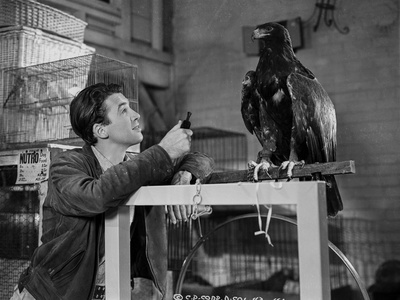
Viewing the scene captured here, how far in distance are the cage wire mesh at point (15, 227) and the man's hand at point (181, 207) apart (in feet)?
2.75

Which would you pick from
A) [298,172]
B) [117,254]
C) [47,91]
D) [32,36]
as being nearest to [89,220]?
[117,254]

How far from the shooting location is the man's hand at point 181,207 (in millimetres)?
1425

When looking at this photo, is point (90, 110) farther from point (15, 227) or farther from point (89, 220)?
point (15, 227)

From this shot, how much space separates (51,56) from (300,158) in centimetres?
134

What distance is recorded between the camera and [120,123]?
5.15 ft

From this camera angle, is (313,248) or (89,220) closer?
(313,248)

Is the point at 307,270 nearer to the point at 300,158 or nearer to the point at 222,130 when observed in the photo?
the point at 300,158

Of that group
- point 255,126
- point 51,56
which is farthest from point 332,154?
point 51,56

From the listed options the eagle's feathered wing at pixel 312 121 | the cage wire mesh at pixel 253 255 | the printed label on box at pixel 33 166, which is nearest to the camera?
the eagle's feathered wing at pixel 312 121

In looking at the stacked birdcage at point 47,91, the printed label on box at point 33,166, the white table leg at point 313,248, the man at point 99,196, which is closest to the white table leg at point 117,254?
the man at point 99,196

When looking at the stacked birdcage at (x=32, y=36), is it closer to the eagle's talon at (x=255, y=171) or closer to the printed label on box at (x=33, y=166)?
the printed label on box at (x=33, y=166)

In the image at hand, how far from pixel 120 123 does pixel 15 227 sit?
34.9 inches

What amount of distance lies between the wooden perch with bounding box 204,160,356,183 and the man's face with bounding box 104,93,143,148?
31cm

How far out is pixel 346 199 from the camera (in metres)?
2.73
